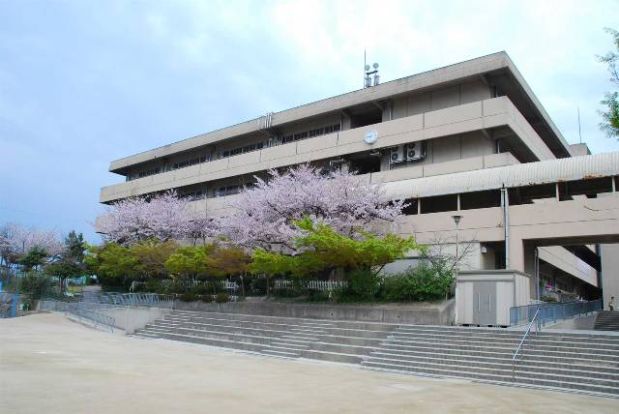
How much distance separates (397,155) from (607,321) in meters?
14.5

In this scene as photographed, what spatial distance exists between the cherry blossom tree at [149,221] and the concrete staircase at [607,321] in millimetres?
25470

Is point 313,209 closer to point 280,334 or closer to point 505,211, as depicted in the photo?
point 280,334

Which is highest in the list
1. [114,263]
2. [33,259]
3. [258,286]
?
[33,259]

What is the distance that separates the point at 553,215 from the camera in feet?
77.1

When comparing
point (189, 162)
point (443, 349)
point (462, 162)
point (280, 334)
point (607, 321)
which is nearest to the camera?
point (443, 349)

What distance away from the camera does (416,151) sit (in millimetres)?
31078

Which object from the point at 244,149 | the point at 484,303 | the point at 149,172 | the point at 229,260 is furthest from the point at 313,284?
the point at 149,172

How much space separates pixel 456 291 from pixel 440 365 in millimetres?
5752

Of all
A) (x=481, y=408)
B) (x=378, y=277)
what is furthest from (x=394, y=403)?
(x=378, y=277)

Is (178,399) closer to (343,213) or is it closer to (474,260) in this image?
(343,213)

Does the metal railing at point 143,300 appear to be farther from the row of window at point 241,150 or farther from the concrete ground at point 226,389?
the row of window at point 241,150

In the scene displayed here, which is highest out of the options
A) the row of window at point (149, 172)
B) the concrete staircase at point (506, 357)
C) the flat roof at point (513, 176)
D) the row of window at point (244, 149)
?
the row of window at point (244, 149)

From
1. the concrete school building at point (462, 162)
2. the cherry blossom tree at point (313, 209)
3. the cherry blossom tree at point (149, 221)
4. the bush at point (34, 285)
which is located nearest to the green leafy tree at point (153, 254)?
the cherry blossom tree at point (149, 221)

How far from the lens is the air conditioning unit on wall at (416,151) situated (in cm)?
3089
